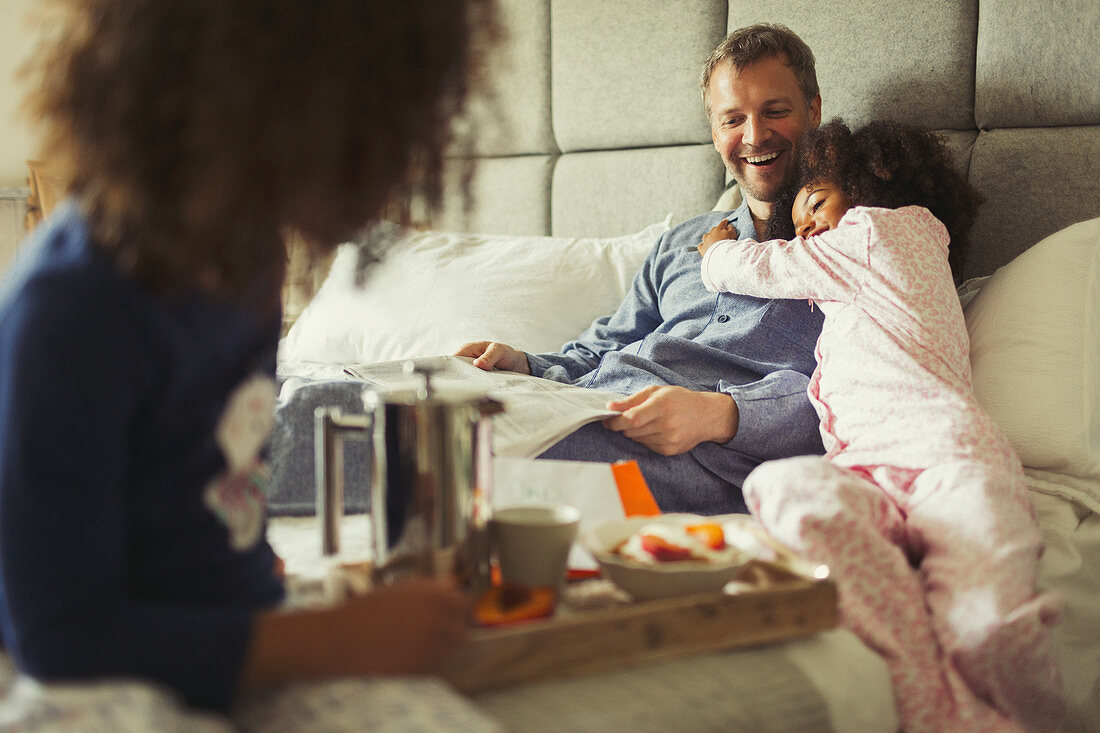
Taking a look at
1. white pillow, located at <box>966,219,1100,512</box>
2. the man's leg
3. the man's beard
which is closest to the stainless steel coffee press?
the man's leg

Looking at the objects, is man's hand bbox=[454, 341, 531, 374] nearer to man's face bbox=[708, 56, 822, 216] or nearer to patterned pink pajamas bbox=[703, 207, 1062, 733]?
patterned pink pajamas bbox=[703, 207, 1062, 733]

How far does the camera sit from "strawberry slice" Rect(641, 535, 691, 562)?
2.68 ft

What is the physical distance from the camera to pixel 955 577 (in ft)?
3.27

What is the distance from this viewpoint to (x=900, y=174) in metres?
1.53

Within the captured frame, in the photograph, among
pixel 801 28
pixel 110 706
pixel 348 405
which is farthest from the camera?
pixel 801 28

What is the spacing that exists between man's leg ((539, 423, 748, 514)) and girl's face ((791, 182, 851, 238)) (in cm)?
45

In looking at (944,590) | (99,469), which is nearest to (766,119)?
(944,590)

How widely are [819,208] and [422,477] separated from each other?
1.07m

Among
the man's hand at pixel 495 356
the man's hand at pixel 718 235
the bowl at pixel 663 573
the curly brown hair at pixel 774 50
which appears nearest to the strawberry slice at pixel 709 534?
the bowl at pixel 663 573

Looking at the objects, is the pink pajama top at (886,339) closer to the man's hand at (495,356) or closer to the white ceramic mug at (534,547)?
the man's hand at (495,356)

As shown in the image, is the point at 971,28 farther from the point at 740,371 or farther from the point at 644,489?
the point at 644,489

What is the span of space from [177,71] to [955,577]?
0.92 m

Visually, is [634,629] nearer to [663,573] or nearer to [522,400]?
[663,573]

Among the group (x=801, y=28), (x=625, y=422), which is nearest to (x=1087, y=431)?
(x=625, y=422)
